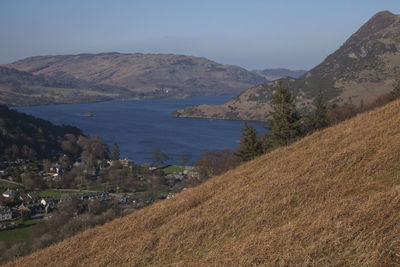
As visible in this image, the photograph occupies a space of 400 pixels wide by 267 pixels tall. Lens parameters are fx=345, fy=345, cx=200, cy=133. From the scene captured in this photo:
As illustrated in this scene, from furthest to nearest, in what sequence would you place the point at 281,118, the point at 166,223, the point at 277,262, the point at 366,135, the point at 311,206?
the point at 281,118 → the point at 366,135 → the point at 166,223 → the point at 311,206 → the point at 277,262

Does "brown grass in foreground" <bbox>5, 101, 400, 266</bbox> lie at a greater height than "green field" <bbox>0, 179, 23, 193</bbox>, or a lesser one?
greater

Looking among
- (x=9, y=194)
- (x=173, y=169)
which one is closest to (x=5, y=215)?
(x=9, y=194)

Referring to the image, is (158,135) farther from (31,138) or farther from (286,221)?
(286,221)

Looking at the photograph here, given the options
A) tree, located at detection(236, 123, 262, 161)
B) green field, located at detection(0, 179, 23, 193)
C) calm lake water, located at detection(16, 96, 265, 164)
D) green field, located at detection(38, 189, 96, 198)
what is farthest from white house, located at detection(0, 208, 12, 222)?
calm lake water, located at detection(16, 96, 265, 164)

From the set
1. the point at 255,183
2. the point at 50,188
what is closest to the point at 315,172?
the point at 255,183

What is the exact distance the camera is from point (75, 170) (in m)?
48.3

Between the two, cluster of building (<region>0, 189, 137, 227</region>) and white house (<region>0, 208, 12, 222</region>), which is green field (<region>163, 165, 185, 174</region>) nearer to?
cluster of building (<region>0, 189, 137, 227</region>)

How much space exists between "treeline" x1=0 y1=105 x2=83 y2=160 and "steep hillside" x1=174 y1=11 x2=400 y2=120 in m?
55.6

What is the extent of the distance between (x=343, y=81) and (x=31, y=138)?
350 feet

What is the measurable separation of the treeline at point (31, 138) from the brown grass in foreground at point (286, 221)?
189 ft

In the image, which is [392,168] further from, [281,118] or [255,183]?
[281,118]

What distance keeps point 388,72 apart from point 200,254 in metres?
131

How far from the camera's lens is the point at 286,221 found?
5559 millimetres

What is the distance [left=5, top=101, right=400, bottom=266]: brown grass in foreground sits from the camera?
14.0 feet
